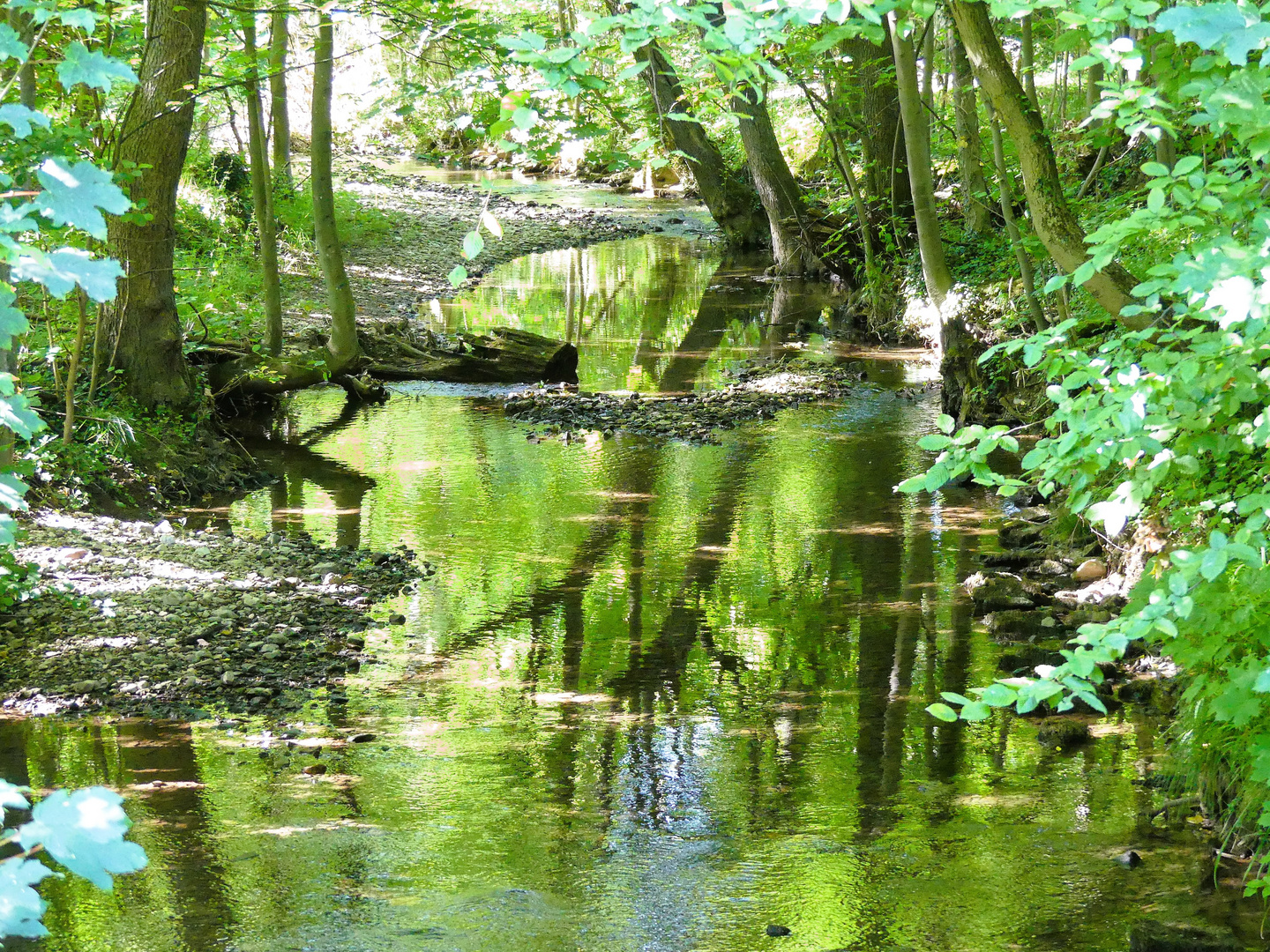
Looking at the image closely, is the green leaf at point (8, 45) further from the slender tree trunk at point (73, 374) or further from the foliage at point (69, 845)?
the slender tree trunk at point (73, 374)

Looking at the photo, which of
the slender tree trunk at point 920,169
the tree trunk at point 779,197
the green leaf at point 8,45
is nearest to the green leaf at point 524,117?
the green leaf at point 8,45

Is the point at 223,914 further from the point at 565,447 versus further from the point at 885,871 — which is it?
the point at 565,447

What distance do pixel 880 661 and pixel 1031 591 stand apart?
4.90 ft

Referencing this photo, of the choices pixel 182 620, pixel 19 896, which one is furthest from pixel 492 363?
pixel 19 896

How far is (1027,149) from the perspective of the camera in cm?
791

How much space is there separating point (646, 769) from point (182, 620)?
3170mm

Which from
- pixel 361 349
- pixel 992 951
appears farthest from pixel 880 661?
pixel 361 349

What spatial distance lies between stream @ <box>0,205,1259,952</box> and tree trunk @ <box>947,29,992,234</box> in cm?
565

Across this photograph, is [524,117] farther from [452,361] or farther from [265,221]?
[452,361]

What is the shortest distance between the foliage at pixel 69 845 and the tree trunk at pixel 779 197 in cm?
1911

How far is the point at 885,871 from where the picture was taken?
480cm

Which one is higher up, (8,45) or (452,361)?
(8,45)

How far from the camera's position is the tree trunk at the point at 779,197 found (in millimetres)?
20391

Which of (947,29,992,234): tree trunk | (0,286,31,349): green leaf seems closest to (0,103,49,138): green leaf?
(0,286,31,349): green leaf
